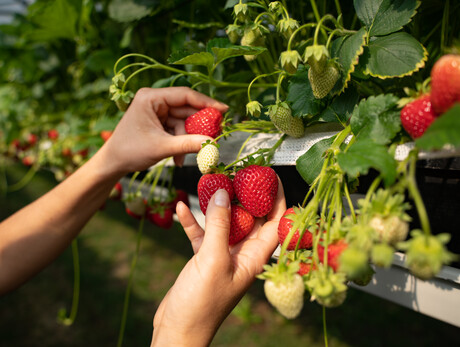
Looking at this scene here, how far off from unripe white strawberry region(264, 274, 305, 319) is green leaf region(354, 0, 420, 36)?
14.6 inches

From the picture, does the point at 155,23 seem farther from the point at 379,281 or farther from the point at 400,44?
the point at 379,281

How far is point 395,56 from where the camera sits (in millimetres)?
475

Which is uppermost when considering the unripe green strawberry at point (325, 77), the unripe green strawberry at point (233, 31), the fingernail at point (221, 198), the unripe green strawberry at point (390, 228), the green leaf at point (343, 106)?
the unripe green strawberry at point (233, 31)

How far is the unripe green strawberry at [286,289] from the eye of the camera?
1.21 ft

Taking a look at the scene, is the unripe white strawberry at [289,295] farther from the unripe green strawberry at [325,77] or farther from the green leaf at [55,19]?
the green leaf at [55,19]

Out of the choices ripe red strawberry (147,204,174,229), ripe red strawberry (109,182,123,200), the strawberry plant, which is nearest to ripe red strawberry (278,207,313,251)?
the strawberry plant

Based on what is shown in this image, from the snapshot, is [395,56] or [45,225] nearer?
[395,56]

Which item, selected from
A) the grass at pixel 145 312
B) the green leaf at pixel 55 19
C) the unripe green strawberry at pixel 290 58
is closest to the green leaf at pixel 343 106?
the unripe green strawberry at pixel 290 58

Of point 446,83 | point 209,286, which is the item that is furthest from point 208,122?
point 446,83

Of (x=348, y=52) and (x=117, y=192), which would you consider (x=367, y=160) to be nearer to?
(x=348, y=52)

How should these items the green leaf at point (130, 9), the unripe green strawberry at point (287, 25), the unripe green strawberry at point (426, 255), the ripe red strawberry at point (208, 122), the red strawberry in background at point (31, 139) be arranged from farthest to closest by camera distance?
1. the red strawberry in background at point (31, 139)
2. the green leaf at point (130, 9)
3. the ripe red strawberry at point (208, 122)
4. the unripe green strawberry at point (287, 25)
5. the unripe green strawberry at point (426, 255)

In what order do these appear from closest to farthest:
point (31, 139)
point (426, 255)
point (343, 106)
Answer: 1. point (426, 255)
2. point (343, 106)
3. point (31, 139)

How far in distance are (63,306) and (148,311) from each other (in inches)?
25.2

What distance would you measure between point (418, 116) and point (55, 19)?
1327 mm
